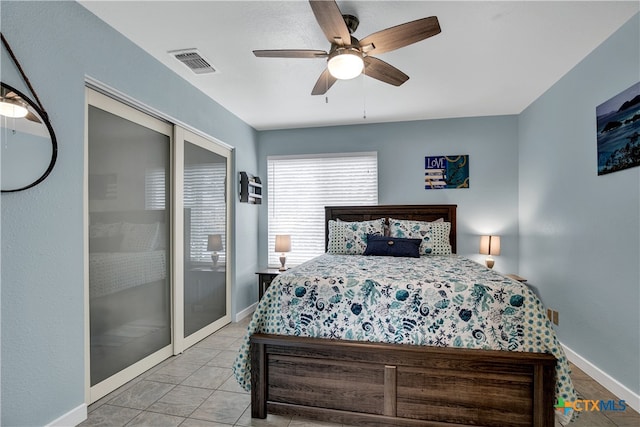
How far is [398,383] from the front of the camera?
1.87 meters

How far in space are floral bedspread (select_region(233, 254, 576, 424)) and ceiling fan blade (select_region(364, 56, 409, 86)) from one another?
1.41 meters

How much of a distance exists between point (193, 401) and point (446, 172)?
145 inches

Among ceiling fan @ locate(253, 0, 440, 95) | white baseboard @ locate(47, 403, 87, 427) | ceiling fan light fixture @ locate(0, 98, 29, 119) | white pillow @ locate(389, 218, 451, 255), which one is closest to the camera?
ceiling fan light fixture @ locate(0, 98, 29, 119)

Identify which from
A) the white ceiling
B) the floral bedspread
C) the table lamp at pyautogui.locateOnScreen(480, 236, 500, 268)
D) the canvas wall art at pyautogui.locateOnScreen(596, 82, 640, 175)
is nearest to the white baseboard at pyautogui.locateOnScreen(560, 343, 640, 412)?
the floral bedspread

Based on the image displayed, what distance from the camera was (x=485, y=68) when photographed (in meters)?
2.87

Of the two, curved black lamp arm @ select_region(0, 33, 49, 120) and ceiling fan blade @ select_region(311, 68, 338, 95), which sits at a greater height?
ceiling fan blade @ select_region(311, 68, 338, 95)

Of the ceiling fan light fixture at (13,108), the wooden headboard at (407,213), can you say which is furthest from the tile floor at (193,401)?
the wooden headboard at (407,213)

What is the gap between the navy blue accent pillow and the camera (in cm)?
328

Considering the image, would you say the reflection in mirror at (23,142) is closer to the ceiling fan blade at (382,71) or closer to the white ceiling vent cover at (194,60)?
the white ceiling vent cover at (194,60)

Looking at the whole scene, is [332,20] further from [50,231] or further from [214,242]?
[214,242]

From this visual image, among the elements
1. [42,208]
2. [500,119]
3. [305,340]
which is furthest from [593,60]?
[42,208]

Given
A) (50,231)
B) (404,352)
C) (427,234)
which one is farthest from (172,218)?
(427,234)

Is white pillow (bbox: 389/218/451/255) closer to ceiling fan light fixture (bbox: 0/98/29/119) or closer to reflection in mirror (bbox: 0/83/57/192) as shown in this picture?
reflection in mirror (bbox: 0/83/57/192)

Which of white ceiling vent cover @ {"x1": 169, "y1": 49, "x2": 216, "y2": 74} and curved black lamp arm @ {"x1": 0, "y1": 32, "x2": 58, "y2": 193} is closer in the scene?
curved black lamp arm @ {"x1": 0, "y1": 32, "x2": 58, "y2": 193}
